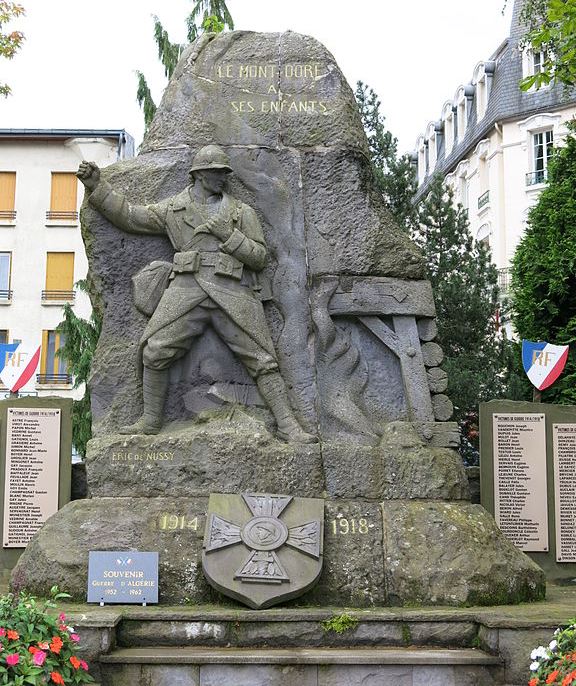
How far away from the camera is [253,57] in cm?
860

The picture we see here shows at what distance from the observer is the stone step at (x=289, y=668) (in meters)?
6.02

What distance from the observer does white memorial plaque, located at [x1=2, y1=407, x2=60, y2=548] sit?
9625 mm

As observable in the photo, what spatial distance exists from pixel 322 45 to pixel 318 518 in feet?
13.1

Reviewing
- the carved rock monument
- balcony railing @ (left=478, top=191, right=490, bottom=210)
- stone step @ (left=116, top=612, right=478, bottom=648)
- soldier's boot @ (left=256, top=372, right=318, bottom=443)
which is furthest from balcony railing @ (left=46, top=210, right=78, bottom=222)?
stone step @ (left=116, top=612, right=478, bottom=648)

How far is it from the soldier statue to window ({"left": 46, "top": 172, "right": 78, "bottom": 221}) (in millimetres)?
21950

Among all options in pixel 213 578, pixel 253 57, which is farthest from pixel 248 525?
pixel 253 57

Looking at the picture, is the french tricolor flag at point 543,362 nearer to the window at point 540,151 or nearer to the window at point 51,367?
the window at point 540,151

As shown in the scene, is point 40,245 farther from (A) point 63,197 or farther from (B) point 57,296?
(B) point 57,296

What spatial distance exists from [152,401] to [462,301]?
29.7 feet

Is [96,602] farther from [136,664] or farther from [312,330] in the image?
[312,330]

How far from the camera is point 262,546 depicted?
6785 millimetres

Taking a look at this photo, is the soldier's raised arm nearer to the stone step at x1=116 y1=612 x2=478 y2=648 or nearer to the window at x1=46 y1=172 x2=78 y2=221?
the stone step at x1=116 y1=612 x2=478 y2=648

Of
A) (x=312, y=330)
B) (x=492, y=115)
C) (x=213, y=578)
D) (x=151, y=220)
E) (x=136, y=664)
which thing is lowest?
(x=136, y=664)

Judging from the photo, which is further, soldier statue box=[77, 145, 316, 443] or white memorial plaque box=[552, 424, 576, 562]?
white memorial plaque box=[552, 424, 576, 562]
